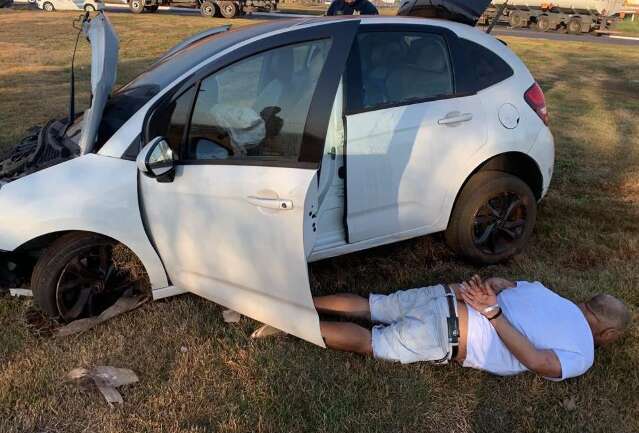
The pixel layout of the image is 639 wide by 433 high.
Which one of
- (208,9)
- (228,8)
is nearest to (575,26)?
(228,8)

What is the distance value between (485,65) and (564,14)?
26.4m

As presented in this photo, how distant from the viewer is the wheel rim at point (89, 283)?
2.98 metres

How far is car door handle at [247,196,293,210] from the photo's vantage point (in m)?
2.51

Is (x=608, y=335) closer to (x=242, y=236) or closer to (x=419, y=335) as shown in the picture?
(x=419, y=335)

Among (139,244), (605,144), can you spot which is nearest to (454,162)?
(139,244)

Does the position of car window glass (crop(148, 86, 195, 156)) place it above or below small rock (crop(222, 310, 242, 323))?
above

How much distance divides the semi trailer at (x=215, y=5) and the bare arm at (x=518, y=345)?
77.7 ft

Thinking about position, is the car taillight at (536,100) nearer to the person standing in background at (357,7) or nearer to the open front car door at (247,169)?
the open front car door at (247,169)

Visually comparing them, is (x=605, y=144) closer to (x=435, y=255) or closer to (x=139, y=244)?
(x=435, y=255)

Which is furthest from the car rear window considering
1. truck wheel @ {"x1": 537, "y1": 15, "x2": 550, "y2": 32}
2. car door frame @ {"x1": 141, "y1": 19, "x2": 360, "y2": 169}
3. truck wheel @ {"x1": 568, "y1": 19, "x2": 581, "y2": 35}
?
truck wheel @ {"x1": 537, "y1": 15, "x2": 550, "y2": 32}

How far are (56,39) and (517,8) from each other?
2145 centimetres

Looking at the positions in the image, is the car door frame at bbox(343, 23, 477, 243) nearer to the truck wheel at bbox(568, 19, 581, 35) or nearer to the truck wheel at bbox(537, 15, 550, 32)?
the truck wheel at bbox(568, 19, 581, 35)

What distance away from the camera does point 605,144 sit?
6938 mm

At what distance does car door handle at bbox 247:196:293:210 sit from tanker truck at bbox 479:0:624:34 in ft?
84.0
